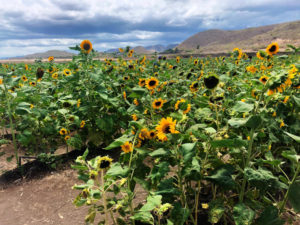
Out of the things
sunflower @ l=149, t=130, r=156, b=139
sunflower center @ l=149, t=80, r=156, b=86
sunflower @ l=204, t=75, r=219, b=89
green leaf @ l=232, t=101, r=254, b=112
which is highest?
sunflower @ l=204, t=75, r=219, b=89

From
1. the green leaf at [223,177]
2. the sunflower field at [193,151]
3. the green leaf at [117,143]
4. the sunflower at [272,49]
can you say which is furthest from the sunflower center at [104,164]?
the sunflower at [272,49]

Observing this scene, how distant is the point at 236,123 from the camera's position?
1.40m

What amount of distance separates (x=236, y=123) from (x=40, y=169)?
3.01 metres

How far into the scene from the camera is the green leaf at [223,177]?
1.50 metres

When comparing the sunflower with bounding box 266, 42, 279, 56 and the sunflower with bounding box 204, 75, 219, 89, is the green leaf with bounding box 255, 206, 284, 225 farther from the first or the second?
the sunflower with bounding box 266, 42, 279, 56

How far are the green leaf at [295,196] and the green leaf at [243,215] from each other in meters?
0.27

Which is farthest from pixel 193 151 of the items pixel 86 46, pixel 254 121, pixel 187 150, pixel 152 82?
pixel 86 46

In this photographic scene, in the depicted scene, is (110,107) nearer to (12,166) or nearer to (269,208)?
(12,166)

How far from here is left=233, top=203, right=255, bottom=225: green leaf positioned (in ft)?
4.66

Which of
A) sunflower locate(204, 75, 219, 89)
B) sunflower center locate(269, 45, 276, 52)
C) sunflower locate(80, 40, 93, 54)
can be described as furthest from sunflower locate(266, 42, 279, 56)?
sunflower locate(80, 40, 93, 54)

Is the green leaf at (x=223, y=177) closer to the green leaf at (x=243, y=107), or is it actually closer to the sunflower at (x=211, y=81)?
the green leaf at (x=243, y=107)

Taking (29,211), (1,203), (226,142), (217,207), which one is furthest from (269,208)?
(1,203)

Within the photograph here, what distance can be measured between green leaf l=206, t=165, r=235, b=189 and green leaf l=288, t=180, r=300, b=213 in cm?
38

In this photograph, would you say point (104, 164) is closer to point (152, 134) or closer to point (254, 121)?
point (152, 134)
